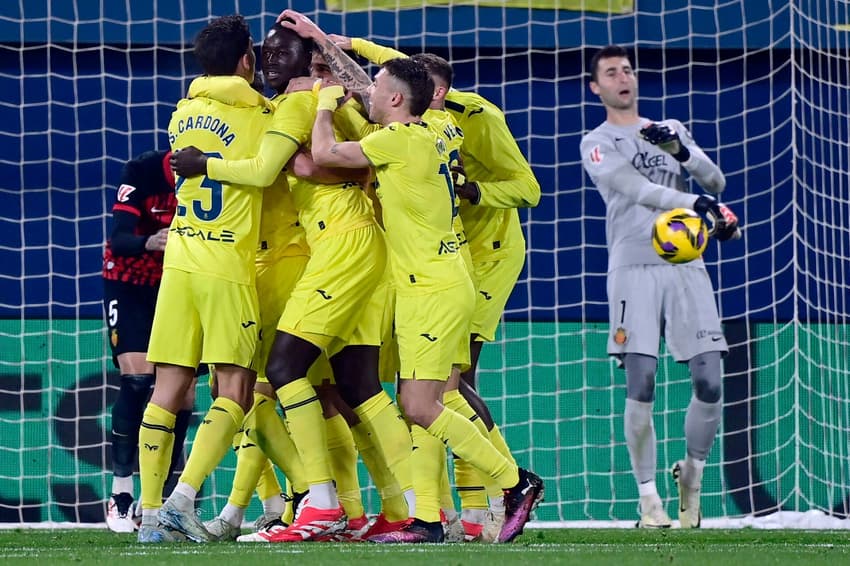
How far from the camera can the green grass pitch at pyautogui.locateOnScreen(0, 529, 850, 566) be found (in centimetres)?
452

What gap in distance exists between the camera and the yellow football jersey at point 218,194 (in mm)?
5422

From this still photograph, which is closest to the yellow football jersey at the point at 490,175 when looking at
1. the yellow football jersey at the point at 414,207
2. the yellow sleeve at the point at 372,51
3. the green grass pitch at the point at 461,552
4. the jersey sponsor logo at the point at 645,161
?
the yellow sleeve at the point at 372,51

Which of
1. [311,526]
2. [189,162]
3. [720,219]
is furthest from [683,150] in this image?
[311,526]

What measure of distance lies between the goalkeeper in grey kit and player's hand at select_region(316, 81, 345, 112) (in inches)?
78.9

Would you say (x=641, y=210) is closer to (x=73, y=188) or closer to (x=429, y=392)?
(x=429, y=392)

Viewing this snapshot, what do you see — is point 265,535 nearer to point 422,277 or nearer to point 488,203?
point 422,277

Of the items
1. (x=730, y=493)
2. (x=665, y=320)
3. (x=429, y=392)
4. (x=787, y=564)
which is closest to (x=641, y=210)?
(x=665, y=320)

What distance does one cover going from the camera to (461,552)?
4.73 meters

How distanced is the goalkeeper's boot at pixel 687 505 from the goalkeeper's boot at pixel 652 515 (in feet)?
0.34

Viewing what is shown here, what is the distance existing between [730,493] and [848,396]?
0.94 m

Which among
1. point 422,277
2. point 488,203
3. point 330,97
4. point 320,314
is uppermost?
point 330,97

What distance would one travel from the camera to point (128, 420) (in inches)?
268

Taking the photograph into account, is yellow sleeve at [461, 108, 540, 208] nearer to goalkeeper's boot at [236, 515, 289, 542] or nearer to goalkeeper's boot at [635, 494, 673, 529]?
goalkeeper's boot at [236, 515, 289, 542]

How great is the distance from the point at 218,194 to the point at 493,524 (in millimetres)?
1621
